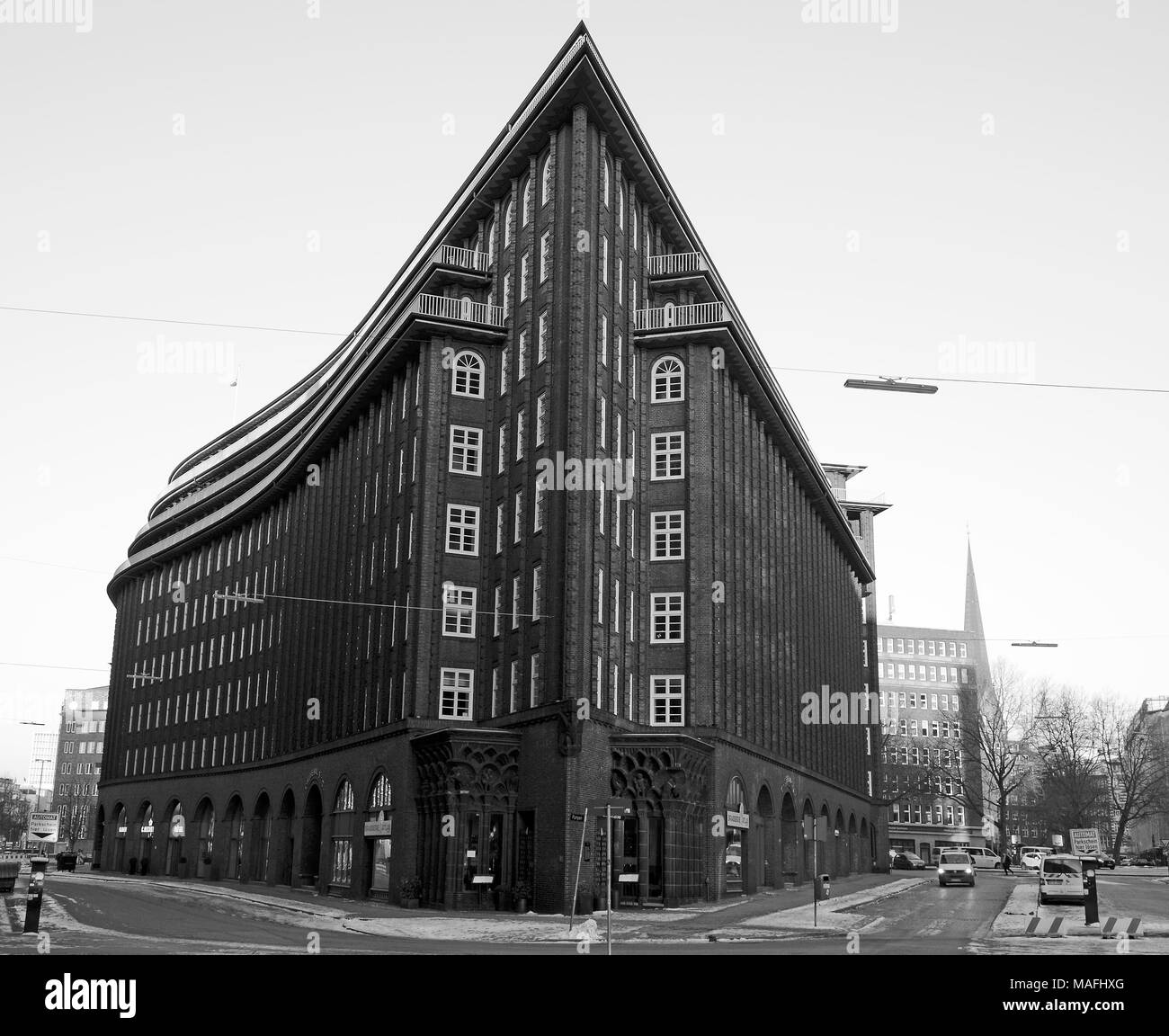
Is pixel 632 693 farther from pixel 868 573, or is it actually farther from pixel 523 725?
pixel 868 573

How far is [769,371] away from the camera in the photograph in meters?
67.6

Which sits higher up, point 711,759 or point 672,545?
point 672,545

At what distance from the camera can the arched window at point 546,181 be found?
52125 millimetres

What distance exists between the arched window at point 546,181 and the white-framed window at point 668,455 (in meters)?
11.3

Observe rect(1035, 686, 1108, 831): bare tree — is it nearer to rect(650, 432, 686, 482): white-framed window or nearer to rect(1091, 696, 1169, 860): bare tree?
rect(1091, 696, 1169, 860): bare tree

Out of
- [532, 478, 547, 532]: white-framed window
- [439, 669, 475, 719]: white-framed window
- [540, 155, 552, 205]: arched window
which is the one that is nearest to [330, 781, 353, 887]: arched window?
[439, 669, 475, 719]: white-framed window

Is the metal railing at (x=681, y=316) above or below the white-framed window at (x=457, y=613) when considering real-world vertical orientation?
above

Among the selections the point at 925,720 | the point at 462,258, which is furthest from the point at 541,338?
the point at 925,720

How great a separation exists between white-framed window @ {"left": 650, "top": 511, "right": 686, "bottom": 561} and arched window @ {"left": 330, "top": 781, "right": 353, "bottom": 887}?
1769 centimetres

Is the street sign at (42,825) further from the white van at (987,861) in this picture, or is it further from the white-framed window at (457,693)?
the white van at (987,861)

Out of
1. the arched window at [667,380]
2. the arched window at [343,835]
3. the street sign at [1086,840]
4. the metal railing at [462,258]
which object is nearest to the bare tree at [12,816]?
the arched window at [343,835]

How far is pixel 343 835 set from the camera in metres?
55.2
